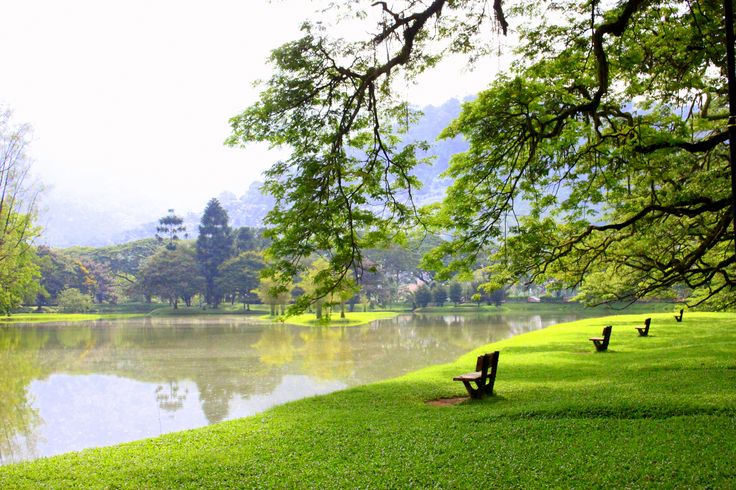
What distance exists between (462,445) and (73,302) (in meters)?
76.1

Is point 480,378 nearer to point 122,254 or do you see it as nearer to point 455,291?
point 455,291

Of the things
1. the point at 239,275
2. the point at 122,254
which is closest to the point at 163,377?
the point at 239,275

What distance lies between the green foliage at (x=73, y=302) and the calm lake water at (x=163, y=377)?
133 feet

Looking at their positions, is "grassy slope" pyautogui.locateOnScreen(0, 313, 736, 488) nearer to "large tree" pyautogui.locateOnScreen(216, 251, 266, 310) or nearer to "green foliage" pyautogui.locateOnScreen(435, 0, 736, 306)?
"green foliage" pyautogui.locateOnScreen(435, 0, 736, 306)

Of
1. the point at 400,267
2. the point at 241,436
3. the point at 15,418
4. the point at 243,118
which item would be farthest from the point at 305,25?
the point at 400,267

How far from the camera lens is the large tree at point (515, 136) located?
9.34m

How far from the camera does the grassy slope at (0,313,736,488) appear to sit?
20.0 ft

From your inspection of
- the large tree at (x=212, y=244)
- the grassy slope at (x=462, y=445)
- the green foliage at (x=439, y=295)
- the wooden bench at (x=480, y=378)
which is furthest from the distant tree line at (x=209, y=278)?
the grassy slope at (x=462, y=445)

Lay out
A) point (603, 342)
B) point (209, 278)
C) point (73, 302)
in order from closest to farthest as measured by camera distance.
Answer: point (603, 342) → point (73, 302) → point (209, 278)

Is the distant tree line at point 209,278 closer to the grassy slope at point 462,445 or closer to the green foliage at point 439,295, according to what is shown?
the green foliage at point 439,295

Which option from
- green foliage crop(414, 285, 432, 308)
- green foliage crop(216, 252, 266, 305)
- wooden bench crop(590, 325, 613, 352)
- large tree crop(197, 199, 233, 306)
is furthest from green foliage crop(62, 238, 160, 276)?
wooden bench crop(590, 325, 613, 352)

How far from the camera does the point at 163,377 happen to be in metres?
19.3

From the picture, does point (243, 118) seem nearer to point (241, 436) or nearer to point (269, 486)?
point (241, 436)

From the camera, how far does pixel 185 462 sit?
7.28 m
